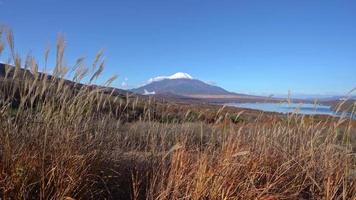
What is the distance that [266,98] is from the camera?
6.47 metres

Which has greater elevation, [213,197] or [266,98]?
[266,98]

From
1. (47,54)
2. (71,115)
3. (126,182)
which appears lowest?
(126,182)

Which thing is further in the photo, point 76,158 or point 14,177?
point 76,158

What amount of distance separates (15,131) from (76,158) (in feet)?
1.94

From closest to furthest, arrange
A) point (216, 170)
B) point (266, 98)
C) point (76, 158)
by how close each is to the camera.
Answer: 1. point (76, 158)
2. point (216, 170)
3. point (266, 98)

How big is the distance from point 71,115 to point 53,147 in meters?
0.50

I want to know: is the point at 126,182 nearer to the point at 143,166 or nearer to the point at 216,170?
the point at 143,166

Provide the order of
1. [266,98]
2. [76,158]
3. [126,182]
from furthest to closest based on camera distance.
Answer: [266,98] < [126,182] < [76,158]

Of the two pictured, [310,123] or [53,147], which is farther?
[310,123]

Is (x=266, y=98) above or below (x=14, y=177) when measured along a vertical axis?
above

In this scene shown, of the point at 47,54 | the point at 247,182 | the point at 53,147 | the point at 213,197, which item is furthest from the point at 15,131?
the point at 247,182

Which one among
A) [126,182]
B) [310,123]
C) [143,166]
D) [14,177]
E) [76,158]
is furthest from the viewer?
[310,123]

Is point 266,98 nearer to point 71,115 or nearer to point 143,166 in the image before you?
point 143,166

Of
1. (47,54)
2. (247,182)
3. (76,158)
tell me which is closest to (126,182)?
(76,158)
